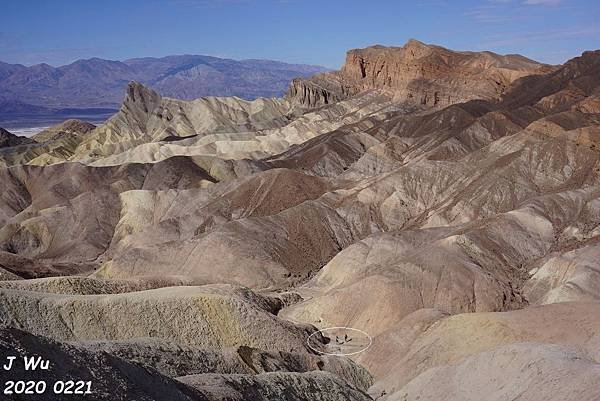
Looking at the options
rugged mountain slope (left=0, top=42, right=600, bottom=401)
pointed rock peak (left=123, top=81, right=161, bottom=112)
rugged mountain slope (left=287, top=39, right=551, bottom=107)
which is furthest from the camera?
pointed rock peak (left=123, top=81, right=161, bottom=112)

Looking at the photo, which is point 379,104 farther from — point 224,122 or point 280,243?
point 280,243

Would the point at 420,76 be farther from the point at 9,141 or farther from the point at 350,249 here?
the point at 9,141

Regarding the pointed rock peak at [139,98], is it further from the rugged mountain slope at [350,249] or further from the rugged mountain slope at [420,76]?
the rugged mountain slope at [420,76]

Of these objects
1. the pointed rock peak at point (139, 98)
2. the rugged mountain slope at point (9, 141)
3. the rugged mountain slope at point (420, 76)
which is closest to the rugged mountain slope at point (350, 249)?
the rugged mountain slope at point (420, 76)

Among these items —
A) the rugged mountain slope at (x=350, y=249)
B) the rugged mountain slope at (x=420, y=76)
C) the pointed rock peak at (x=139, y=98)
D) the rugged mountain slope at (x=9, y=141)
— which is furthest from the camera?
the pointed rock peak at (x=139, y=98)

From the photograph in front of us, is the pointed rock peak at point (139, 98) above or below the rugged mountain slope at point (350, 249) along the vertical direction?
above

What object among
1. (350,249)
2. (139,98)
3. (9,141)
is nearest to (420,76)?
(139,98)

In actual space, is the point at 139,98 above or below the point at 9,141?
above

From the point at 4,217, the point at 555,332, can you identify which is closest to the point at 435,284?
the point at 555,332

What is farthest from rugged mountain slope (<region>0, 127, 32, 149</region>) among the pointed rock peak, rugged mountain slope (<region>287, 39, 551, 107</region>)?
rugged mountain slope (<region>287, 39, 551, 107</region>)

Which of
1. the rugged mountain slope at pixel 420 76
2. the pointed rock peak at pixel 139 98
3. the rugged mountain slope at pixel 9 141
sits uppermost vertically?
the rugged mountain slope at pixel 420 76

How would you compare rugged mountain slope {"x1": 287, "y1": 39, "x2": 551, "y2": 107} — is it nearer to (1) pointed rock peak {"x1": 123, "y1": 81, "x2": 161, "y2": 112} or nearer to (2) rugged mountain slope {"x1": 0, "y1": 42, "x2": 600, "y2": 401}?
(2) rugged mountain slope {"x1": 0, "y1": 42, "x2": 600, "y2": 401}
